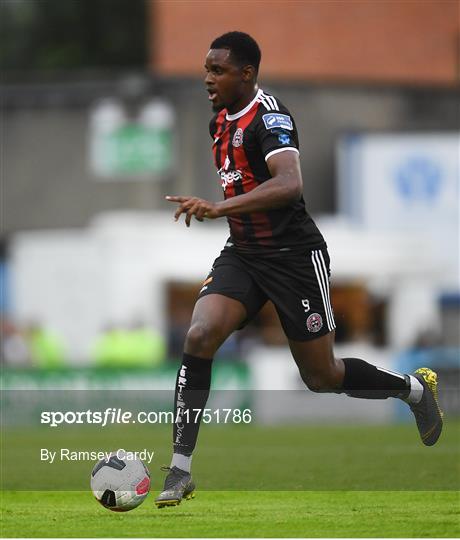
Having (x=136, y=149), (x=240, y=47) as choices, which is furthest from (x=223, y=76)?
(x=136, y=149)

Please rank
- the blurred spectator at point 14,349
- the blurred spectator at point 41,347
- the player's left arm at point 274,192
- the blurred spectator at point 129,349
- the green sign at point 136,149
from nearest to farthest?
the player's left arm at point 274,192 < the blurred spectator at point 129,349 < the blurred spectator at point 41,347 < the blurred spectator at point 14,349 < the green sign at point 136,149

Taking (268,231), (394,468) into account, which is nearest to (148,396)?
(394,468)

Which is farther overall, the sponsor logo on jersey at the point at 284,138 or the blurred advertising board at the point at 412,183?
the blurred advertising board at the point at 412,183

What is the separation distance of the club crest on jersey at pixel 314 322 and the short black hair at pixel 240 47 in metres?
1.51

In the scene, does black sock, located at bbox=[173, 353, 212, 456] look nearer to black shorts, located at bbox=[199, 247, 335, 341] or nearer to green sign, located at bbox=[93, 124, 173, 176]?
black shorts, located at bbox=[199, 247, 335, 341]

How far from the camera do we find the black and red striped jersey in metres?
8.04

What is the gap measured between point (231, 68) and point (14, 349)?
1550cm

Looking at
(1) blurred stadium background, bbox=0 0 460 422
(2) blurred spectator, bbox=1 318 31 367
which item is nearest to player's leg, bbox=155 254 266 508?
(1) blurred stadium background, bbox=0 0 460 422

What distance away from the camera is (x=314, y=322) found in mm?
8234

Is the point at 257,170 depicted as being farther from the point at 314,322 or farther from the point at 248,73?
the point at 314,322

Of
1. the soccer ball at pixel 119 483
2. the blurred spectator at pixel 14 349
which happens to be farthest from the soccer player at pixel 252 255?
the blurred spectator at pixel 14 349

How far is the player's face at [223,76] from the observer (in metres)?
8.07

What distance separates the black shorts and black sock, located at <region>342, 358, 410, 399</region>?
49 centimetres

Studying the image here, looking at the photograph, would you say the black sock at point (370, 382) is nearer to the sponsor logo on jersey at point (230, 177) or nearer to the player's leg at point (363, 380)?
the player's leg at point (363, 380)
